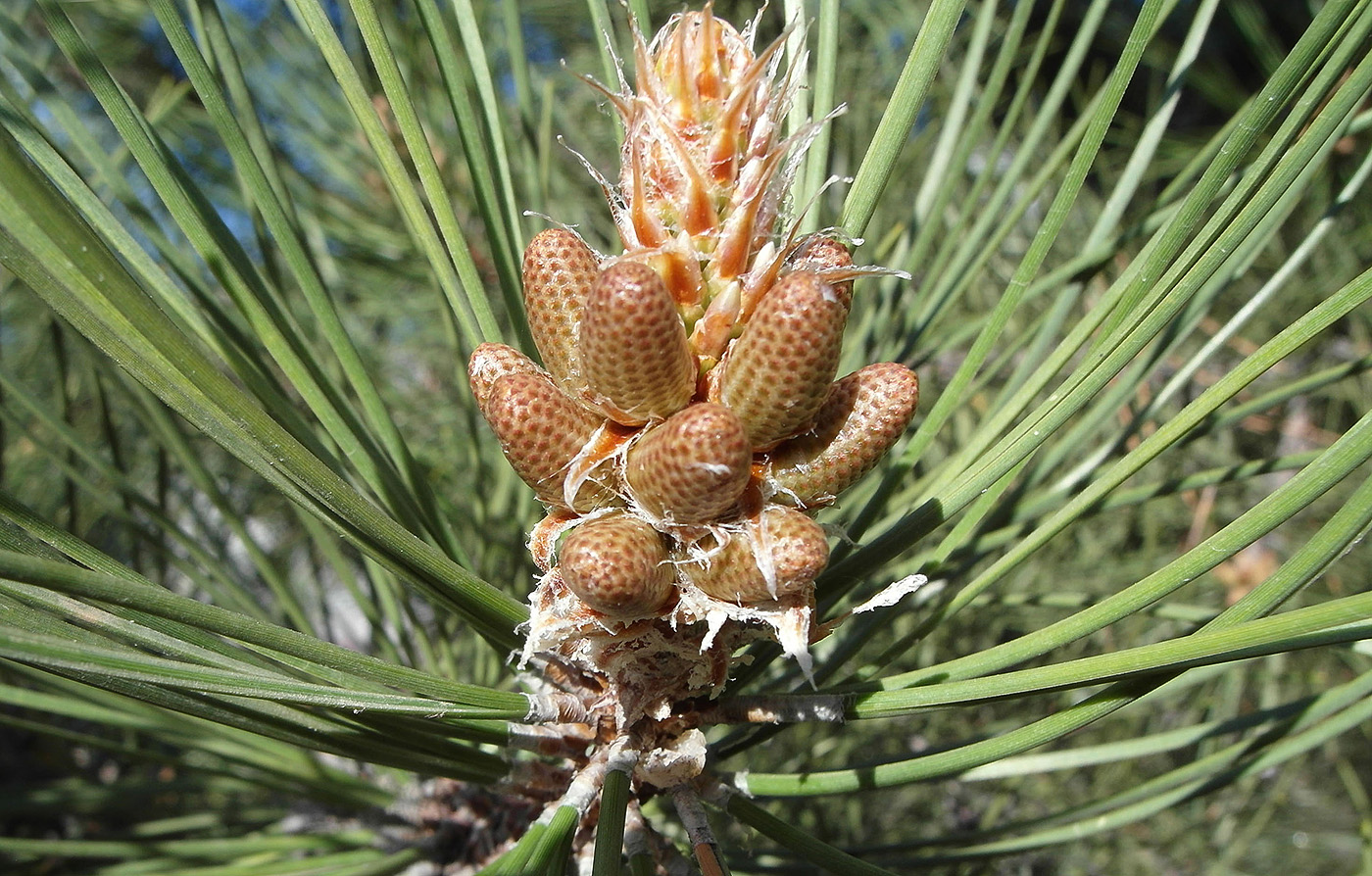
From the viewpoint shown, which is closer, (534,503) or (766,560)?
(766,560)

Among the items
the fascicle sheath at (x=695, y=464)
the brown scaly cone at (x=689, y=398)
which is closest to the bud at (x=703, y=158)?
the brown scaly cone at (x=689, y=398)

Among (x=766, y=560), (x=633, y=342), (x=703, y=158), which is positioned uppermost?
(x=703, y=158)

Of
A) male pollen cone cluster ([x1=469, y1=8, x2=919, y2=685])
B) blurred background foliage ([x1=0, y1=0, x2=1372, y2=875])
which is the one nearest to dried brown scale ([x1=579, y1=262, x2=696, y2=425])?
male pollen cone cluster ([x1=469, y1=8, x2=919, y2=685])

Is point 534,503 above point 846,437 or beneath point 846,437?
above

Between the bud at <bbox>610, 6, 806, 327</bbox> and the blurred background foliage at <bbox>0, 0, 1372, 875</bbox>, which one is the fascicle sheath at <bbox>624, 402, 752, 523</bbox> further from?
the blurred background foliage at <bbox>0, 0, 1372, 875</bbox>

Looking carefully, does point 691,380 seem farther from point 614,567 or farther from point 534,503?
point 534,503

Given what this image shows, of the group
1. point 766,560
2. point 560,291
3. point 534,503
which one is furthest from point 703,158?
point 534,503
